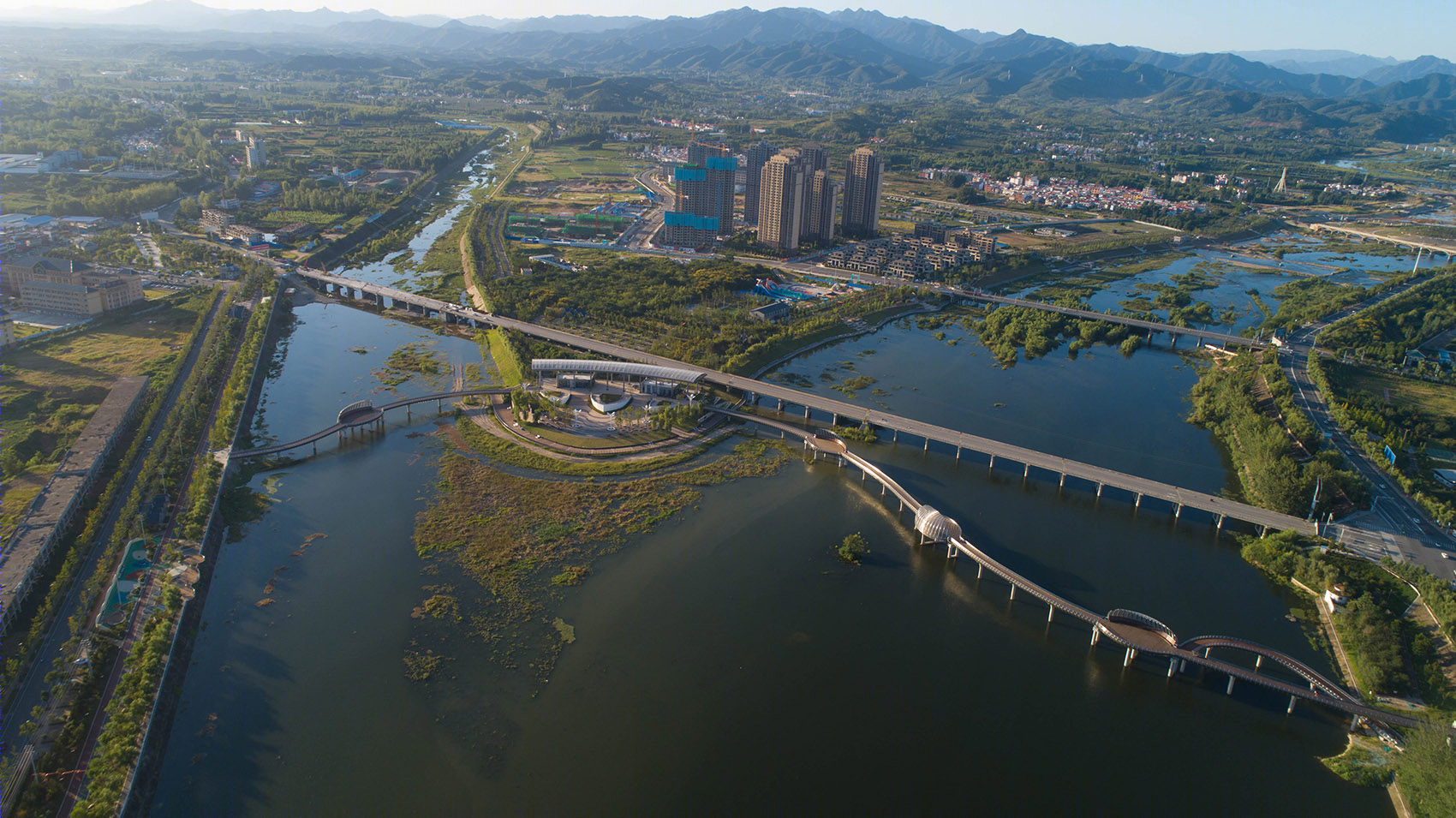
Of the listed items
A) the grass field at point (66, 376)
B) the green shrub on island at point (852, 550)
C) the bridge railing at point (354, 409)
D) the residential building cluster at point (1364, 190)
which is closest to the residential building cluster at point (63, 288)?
the grass field at point (66, 376)

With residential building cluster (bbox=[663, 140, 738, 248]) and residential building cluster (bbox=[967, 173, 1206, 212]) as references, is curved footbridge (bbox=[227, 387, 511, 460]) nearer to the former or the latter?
residential building cluster (bbox=[663, 140, 738, 248])

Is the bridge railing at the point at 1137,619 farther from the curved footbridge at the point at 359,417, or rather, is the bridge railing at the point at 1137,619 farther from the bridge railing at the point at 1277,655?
the curved footbridge at the point at 359,417

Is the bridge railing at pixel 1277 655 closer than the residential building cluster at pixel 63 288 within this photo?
Yes

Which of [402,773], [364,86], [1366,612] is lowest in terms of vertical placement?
[402,773]

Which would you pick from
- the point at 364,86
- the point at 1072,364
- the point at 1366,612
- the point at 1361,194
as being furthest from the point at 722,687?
the point at 364,86

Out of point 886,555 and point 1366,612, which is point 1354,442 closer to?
point 1366,612

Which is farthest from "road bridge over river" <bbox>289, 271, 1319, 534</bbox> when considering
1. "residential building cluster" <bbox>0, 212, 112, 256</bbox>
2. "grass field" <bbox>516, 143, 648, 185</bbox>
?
"grass field" <bbox>516, 143, 648, 185</bbox>
